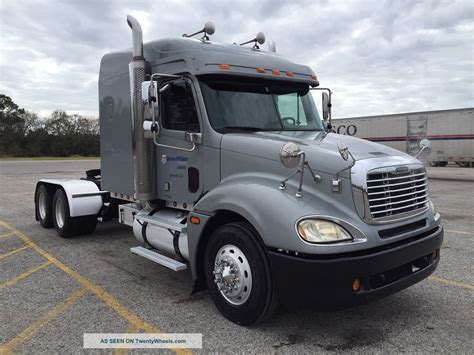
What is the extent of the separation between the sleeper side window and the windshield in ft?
0.82

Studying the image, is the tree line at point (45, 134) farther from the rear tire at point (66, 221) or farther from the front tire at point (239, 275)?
the front tire at point (239, 275)

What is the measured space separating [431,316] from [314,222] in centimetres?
181

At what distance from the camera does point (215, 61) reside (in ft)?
15.8

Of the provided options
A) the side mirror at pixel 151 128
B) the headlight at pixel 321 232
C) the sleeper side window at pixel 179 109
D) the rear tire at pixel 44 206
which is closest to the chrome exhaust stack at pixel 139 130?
the sleeper side window at pixel 179 109

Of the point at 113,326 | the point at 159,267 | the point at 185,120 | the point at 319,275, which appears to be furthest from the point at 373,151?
the point at 159,267

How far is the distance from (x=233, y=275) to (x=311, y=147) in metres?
1.42

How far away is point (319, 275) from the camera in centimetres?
339

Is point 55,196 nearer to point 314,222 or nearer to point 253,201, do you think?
point 253,201

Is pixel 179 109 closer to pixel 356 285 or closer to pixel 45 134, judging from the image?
pixel 356 285

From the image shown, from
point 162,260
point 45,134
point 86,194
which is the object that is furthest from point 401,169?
point 45,134

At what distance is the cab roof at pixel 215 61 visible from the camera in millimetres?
4842

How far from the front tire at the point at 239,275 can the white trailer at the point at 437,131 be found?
21228 millimetres

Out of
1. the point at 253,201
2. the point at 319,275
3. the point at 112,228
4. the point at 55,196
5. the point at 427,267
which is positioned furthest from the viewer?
the point at 112,228

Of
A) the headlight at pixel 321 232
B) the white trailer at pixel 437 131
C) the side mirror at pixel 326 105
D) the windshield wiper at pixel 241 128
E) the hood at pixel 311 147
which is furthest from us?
the white trailer at pixel 437 131
